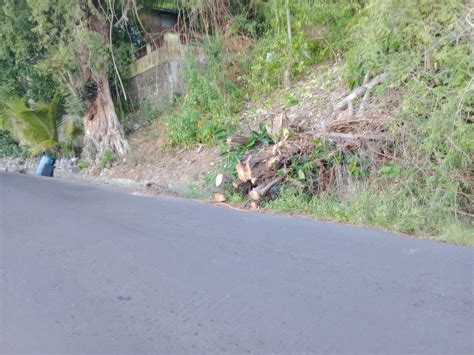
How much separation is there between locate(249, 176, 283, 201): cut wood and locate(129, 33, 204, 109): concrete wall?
6254mm

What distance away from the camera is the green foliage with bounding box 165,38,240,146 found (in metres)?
10.2

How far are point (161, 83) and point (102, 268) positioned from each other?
9.79 m

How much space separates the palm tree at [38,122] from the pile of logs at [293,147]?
875cm

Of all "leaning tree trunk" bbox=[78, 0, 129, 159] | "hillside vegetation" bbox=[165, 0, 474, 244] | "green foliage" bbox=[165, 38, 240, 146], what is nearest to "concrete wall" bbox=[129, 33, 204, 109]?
"green foliage" bbox=[165, 38, 240, 146]

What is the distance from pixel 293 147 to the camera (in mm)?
6789

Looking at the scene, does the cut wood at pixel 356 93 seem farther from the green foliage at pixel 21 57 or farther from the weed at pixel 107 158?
the green foliage at pixel 21 57

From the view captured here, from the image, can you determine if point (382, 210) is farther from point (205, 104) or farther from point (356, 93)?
point (205, 104)

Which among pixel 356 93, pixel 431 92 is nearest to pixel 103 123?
pixel 356 93

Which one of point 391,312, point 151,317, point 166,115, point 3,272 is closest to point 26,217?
point 3,272

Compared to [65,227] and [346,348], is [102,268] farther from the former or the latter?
[346,348]

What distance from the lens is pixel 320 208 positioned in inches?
229

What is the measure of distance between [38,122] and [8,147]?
3.64 meters

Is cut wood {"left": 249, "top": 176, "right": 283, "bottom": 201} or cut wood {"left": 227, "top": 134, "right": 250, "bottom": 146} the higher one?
cut wood {"left": 227, "top": 134, "right": 250, "bottom": 146}

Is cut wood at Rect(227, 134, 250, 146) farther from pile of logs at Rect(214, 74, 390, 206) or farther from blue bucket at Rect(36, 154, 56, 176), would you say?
blue bucket at Rect(36, 154, 56, 176)
